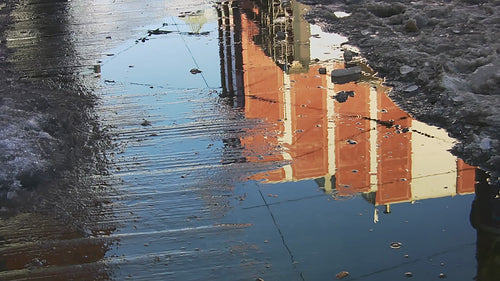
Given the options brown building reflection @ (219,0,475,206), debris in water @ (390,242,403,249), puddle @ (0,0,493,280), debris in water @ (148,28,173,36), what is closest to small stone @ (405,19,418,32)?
puddle @ (0,0,493,280)

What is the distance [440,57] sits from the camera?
22.3ft

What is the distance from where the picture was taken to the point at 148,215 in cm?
420

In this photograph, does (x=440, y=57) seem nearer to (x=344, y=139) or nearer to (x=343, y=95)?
(x=343, y=95)

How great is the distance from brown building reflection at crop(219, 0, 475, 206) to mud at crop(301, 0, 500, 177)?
0.18 m

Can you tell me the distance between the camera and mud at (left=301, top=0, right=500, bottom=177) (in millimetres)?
5074

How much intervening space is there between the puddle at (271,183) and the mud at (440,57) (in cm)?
20

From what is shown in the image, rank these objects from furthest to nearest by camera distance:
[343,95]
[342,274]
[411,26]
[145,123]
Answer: [411,26] → [343,95] → [145,123] → [342,274]

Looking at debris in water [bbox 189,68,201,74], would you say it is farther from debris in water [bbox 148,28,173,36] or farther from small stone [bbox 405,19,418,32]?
small stone [bbox 405,19,418,32]

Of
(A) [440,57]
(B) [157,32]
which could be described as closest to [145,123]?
(A) [440,57]

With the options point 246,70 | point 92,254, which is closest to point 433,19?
point 246,70

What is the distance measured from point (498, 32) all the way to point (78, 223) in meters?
5.79

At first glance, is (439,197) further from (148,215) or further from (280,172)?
(148,215)

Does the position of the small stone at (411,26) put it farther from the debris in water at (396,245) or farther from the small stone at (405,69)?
the debris in water at (396,245)

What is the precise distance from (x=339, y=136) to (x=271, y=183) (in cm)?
93
